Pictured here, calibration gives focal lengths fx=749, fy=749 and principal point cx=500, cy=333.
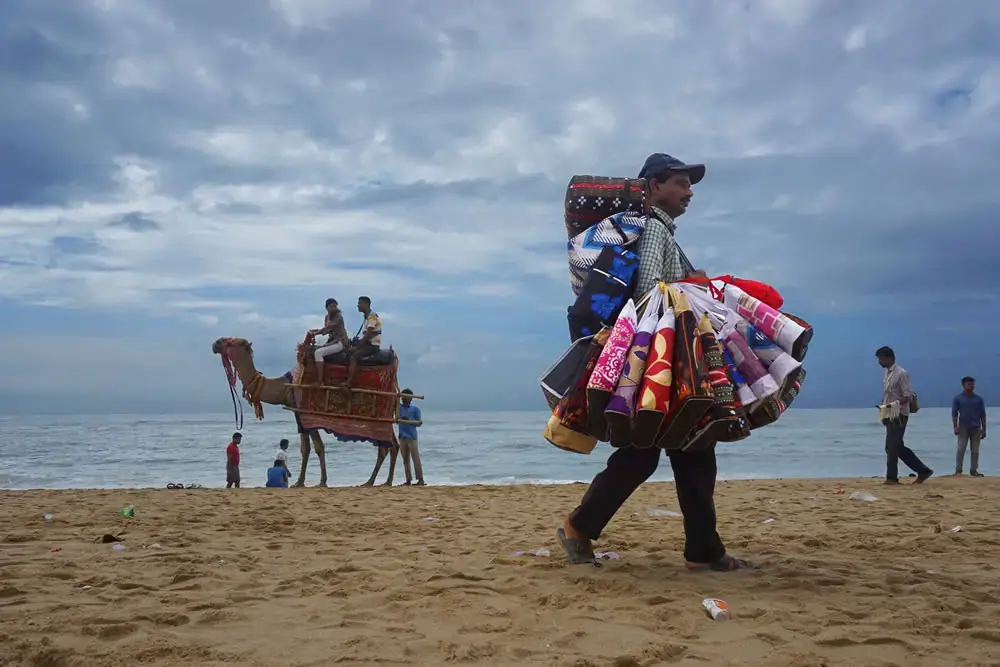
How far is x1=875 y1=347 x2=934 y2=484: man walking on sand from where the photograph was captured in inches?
394

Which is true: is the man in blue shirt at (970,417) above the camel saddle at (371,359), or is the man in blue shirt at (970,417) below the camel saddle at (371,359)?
below

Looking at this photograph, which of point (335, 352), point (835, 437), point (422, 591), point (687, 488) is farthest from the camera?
point (835, 437)

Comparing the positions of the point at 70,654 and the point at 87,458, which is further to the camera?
the point at 87,458

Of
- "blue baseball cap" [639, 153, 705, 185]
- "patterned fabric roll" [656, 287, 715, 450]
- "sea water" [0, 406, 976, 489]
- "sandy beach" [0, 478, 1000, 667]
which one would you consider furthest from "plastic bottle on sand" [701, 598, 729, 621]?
"sea water" [0, 406, 976, 489]

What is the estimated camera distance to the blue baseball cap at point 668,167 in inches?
156

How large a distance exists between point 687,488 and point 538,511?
11.6ft

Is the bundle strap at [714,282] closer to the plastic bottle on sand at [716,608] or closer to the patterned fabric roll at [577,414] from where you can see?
the patterned fabric roll at [577,414]

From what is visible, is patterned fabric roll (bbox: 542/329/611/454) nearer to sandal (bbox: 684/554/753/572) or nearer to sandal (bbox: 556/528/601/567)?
sandal (bbox: 556/528/601/567)

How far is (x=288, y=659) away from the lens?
2.48 meters

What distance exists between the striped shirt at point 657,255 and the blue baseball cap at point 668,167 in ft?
0.74

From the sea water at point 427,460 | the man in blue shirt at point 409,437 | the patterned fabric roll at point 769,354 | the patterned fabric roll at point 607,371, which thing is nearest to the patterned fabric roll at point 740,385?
the patterned fabric roll at point 769,354

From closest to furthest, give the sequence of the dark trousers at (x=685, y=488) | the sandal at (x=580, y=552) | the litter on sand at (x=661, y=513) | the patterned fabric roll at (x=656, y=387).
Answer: the patterned fabric roll at (x=656, y=387) → the dark trousers at (x=685, y=488) → the sandal at (x=580, y=552) → the litter on sand at (x=661, y=513)

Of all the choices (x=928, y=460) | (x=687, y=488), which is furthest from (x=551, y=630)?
(x=928, y=460)

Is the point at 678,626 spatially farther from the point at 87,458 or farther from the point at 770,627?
the point at 87,458
